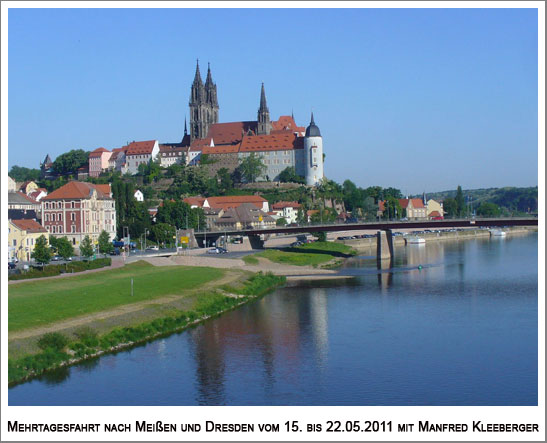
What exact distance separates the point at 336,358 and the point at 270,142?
104480 mm

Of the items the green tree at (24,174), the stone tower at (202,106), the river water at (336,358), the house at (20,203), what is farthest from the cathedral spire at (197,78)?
the river water at (336,358)

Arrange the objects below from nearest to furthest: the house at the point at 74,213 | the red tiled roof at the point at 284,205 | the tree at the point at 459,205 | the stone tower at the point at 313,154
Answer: the house at the point at 74,213 → the red tiled roof at the point at 284,205 → the stone tower at the point at 313,154 → the tree at the point at 459,205

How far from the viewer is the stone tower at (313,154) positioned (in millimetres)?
129250

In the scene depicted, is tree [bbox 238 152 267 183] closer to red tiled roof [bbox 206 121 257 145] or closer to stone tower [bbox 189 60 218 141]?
red tiled roof [bbox 206 121 257 145]

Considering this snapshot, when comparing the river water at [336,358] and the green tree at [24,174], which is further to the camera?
the green tree at [24,174]

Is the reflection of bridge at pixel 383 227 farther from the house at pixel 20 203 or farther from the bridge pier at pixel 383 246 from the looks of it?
the house at pixel 20 203

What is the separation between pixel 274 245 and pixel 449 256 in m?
19.5

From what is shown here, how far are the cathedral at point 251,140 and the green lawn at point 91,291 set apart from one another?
73.0 metres

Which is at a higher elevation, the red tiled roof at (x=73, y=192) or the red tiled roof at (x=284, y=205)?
the red tiled roof at (x=73, y=192)

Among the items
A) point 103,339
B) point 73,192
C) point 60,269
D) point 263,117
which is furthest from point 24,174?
point 103,339

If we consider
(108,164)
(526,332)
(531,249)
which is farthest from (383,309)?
(108,164)

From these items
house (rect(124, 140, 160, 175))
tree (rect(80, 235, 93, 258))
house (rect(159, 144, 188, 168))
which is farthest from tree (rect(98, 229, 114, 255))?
house (rect(159, 144, 188, 168))

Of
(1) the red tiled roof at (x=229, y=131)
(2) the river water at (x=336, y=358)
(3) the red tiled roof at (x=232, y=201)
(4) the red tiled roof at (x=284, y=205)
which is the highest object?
(1) the red tiled roof at (x=229, y=131)

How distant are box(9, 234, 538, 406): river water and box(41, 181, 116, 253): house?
2758 cm
